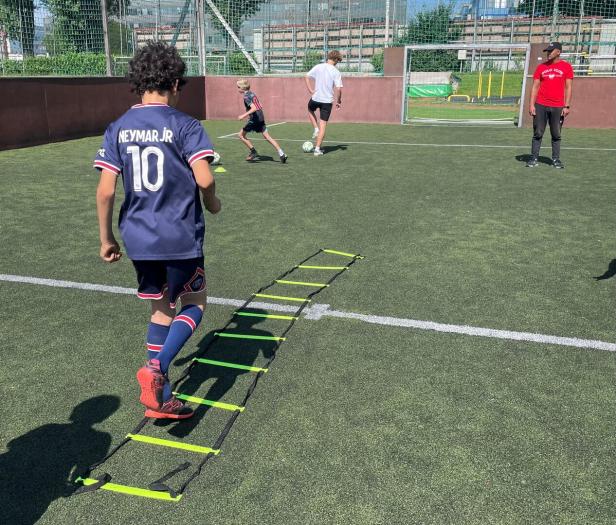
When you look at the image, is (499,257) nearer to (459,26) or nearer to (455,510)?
(455,510)

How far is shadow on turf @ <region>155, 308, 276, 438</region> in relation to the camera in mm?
3300

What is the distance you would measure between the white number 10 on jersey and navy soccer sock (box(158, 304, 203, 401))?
2.41ft

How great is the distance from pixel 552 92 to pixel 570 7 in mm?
12233

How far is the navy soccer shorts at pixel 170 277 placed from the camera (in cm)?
308

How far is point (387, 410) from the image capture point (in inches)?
131

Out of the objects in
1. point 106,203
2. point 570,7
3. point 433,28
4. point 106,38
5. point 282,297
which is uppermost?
point 570,7

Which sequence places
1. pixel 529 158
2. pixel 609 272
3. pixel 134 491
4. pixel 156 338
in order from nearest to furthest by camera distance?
1. pixel 134 491
2. pixel 156 338
3. pixel 609 272
4. pixel 529 158

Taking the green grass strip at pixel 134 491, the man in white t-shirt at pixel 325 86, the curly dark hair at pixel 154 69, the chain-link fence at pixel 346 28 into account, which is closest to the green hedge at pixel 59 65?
the chain-link fence at pixel 346 28

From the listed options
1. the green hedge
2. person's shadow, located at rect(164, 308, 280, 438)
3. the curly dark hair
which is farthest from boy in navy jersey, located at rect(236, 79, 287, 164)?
the curly dark hair

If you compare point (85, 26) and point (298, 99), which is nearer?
point (85, 26)

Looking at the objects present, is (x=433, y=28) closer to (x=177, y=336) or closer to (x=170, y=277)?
(x=170, y=277)

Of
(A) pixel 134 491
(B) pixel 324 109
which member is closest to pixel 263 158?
(B) pixel 324 109

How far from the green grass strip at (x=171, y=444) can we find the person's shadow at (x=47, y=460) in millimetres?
150

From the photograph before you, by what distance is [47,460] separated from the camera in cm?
293
